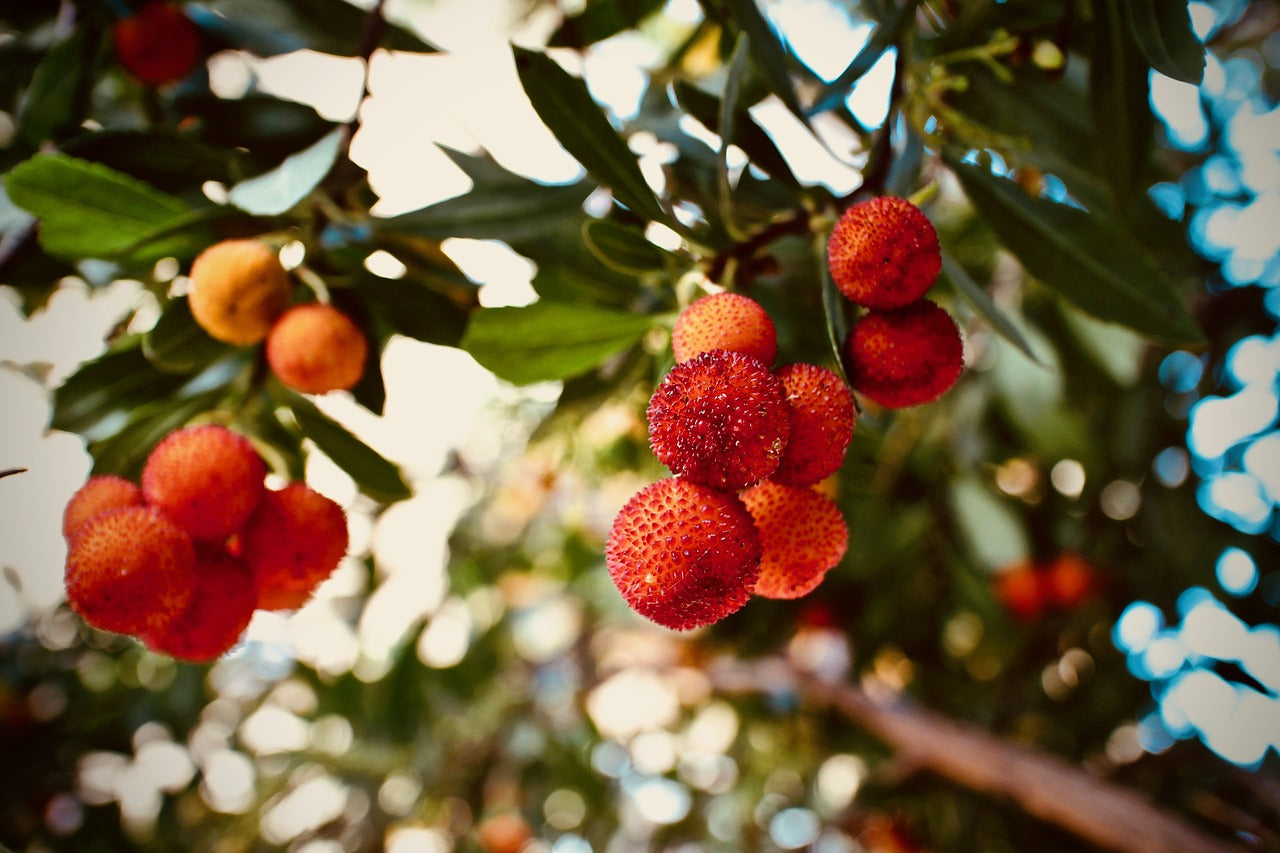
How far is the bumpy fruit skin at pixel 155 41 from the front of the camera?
1.02 metres

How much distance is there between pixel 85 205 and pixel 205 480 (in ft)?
0.97

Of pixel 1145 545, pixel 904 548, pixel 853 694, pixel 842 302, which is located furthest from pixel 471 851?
pixel 842 302

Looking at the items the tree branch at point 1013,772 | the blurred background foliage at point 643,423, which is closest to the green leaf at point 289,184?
the blurred background foliage at point 643,423

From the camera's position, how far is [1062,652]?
2246 mm

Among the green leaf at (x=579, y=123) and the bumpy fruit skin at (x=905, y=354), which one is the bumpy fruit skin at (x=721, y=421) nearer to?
the bumpy fruit skin at (x=905, y=354)

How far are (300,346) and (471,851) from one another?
2.18 meters

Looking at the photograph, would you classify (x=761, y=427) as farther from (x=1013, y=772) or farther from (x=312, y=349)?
(x=1013, y=772)

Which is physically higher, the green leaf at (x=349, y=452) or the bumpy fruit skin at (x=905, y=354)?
the bumpy fruit skin at (x=905, y=354)

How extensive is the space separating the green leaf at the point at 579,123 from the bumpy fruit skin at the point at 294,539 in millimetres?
413

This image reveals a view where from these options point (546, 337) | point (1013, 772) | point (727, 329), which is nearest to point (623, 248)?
point (546, 337)

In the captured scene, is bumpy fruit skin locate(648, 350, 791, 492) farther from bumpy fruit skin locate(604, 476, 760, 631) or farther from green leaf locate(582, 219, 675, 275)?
green leaf locate(582, 219, 675, 275)

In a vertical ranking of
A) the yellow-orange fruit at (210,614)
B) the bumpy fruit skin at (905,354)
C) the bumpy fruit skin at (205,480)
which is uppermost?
the bumpy fruit skin at (905,354)

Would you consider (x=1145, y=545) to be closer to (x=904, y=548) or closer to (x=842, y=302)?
(x=904, y=548)

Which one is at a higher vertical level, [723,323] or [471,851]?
[723,323]
